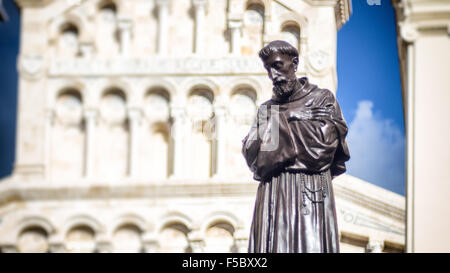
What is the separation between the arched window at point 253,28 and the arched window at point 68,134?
4034 millimetres

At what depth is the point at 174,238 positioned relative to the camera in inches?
1177

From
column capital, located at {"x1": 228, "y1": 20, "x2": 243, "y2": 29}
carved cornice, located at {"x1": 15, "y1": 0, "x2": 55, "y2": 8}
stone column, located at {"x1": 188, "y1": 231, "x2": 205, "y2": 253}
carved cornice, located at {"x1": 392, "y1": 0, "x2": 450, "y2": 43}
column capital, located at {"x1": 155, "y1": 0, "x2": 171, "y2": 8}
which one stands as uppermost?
column capital, located at {"x1": 155, "y1": 0, "x2": 171, "y2": 8}

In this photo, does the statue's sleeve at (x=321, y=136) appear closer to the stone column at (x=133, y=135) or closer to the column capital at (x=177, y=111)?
the column capital at (x=177, y=111)

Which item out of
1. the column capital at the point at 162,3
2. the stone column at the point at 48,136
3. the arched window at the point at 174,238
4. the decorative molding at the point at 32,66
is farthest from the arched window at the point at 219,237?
the column capital at the point at 162,3

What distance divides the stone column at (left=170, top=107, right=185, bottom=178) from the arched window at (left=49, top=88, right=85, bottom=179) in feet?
7.48

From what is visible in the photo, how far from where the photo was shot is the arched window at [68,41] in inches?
1289

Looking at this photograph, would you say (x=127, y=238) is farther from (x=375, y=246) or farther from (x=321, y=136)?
(x=321, y=136)

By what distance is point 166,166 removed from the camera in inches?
1249

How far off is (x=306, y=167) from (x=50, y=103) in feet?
78.6

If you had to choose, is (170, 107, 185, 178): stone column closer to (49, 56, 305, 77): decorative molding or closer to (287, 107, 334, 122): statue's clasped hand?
(49, 56, 305, 77): decorative molding

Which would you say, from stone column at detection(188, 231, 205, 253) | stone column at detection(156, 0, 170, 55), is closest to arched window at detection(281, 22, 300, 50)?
stone column at detection(156, 0, 170, 55)

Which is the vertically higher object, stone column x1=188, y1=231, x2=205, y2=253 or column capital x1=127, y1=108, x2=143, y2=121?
column capital x1=127, y1=108, x2=143, y2=121

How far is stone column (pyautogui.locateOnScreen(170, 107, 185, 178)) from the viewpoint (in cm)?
A: 3097
